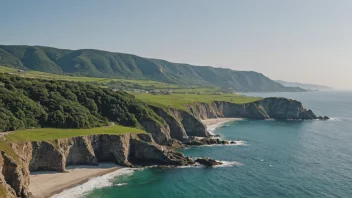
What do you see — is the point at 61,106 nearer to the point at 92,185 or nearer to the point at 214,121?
the point at 92,185

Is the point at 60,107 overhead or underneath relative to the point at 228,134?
overhead

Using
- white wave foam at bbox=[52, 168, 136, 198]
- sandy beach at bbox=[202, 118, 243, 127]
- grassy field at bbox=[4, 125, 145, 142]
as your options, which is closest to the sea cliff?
grassy field at bbox=[4, 125, 145, 142]

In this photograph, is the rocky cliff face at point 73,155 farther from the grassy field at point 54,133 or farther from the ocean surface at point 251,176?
the ocean surface at point 251,176

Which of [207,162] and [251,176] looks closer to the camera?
[251,176]

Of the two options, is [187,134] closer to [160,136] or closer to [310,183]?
[160,136]

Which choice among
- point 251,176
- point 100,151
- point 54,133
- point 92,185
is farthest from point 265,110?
point 92,185

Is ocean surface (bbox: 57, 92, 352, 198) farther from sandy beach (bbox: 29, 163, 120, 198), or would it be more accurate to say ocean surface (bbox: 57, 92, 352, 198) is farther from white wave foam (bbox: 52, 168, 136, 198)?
sandy beach (bbox: 29, 163, 120, 198)

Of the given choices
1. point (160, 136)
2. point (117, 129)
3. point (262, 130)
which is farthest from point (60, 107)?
point (262, 130)
